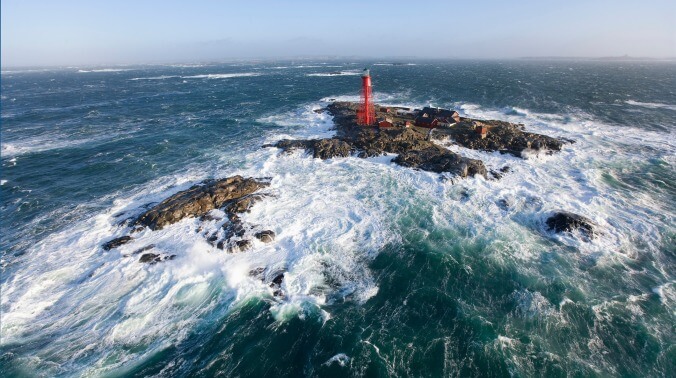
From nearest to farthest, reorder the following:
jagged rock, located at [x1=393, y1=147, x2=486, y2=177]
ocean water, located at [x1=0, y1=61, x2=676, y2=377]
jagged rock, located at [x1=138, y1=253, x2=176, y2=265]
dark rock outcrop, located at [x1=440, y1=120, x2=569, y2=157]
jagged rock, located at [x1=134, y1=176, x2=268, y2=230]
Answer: ocean water, located at [x1=0, y1=61, x2=676, y2=377], jagged rock, located at [x1=138, y1=253, x2=176, y2=265], jagged rock, located at [x1=134, y1=176, x2=268, y2=230], jagged rock, located at [x1=393, y1=147, x2=486, y2=177], dark rock outcrop, located at [x1=440, y1=120, x2=569, y2=157]

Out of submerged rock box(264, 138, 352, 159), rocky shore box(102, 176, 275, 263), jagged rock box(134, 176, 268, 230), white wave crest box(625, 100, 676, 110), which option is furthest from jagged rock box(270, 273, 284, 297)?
white wave crest box(625, 100, 676, 110)

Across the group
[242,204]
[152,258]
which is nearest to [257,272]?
[152,258]

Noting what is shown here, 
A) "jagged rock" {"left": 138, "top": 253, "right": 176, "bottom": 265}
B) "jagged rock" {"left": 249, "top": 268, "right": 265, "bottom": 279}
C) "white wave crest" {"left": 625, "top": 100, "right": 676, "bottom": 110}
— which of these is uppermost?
"white wave crest" {"left": 625, "top": 100, "right": 676, "bottom": 110}

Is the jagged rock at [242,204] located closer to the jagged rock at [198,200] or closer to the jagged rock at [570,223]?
the jagged rock at [198,200]

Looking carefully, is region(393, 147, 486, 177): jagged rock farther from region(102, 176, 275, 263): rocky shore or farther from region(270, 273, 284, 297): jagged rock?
region(270, 273, 284, 297): jagged rock

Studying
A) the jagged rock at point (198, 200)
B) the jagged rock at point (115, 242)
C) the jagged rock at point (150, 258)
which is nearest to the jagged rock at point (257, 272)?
the jagged rock at point (150, 258)

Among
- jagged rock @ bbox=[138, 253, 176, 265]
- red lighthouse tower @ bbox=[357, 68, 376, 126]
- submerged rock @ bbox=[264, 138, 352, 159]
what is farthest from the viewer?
red lighthouse tower @ bbox=[357, 68, 376, 126]

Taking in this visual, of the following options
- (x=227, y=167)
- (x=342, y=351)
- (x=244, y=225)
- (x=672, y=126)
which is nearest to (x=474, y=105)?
(x=672, y=126)

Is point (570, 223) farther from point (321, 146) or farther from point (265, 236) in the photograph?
point (321, 146)
